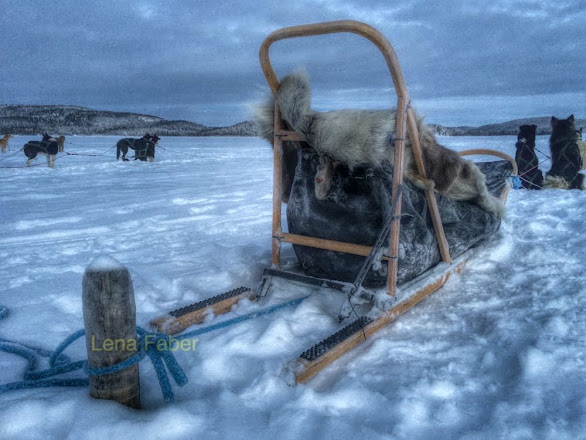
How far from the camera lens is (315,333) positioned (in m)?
2.44

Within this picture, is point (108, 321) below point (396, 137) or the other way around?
below

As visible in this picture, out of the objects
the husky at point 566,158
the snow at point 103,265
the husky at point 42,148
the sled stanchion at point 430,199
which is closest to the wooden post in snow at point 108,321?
the snow at point 103,265

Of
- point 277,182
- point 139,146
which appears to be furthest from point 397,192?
point 139,146

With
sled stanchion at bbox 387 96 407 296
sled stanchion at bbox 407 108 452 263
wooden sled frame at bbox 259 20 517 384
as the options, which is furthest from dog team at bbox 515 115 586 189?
sled stanchion at bbox 387 96 407 296

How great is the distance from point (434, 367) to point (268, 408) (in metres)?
0.81

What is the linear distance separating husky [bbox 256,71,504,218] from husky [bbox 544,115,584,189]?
608cm

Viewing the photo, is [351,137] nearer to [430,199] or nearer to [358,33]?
[358,33]

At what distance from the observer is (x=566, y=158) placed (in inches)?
310

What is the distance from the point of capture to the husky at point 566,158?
7.81 meters

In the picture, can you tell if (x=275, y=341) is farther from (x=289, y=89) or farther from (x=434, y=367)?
(x=289, y=89)

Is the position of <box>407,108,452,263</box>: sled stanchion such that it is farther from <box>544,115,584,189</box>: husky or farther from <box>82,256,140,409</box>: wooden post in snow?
<box>544,115,584,189</box>: husky

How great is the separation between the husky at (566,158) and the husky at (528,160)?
7.4 inches

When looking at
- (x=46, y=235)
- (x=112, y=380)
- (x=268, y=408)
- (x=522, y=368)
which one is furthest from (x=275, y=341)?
(x=46, y=235)

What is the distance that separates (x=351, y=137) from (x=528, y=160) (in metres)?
7.09
